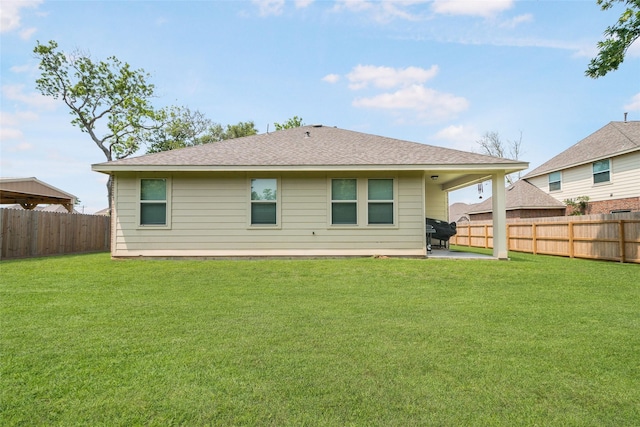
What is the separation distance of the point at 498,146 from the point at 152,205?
115 ft

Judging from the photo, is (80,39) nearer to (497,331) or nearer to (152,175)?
(152,175)

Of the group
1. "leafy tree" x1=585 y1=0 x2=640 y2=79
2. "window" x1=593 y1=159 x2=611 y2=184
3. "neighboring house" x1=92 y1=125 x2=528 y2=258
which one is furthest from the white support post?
"window" x1=593 y1=159 x2=611 y2=184

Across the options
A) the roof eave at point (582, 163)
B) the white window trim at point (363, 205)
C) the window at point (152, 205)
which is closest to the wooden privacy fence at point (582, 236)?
the roof eave at point (582, 163)

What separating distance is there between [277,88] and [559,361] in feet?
52.6

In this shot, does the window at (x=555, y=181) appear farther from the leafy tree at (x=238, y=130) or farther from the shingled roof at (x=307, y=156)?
the leafy tree at (x=238, y=130)

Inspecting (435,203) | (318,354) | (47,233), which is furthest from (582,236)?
(47,233)

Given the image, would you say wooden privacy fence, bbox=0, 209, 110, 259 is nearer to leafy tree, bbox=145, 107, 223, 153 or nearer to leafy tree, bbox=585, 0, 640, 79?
leafy tree, bbox=145, 107, 223, 153

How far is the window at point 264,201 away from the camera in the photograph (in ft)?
32.9

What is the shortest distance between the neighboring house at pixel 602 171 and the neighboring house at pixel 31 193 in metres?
27.0

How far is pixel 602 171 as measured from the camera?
17.1 meters

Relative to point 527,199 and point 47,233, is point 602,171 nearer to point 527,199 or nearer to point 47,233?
point 527,199

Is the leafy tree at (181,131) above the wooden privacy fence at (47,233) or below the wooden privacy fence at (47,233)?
above

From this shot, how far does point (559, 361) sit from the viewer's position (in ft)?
10.2

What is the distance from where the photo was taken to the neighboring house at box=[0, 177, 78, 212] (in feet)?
58.0
